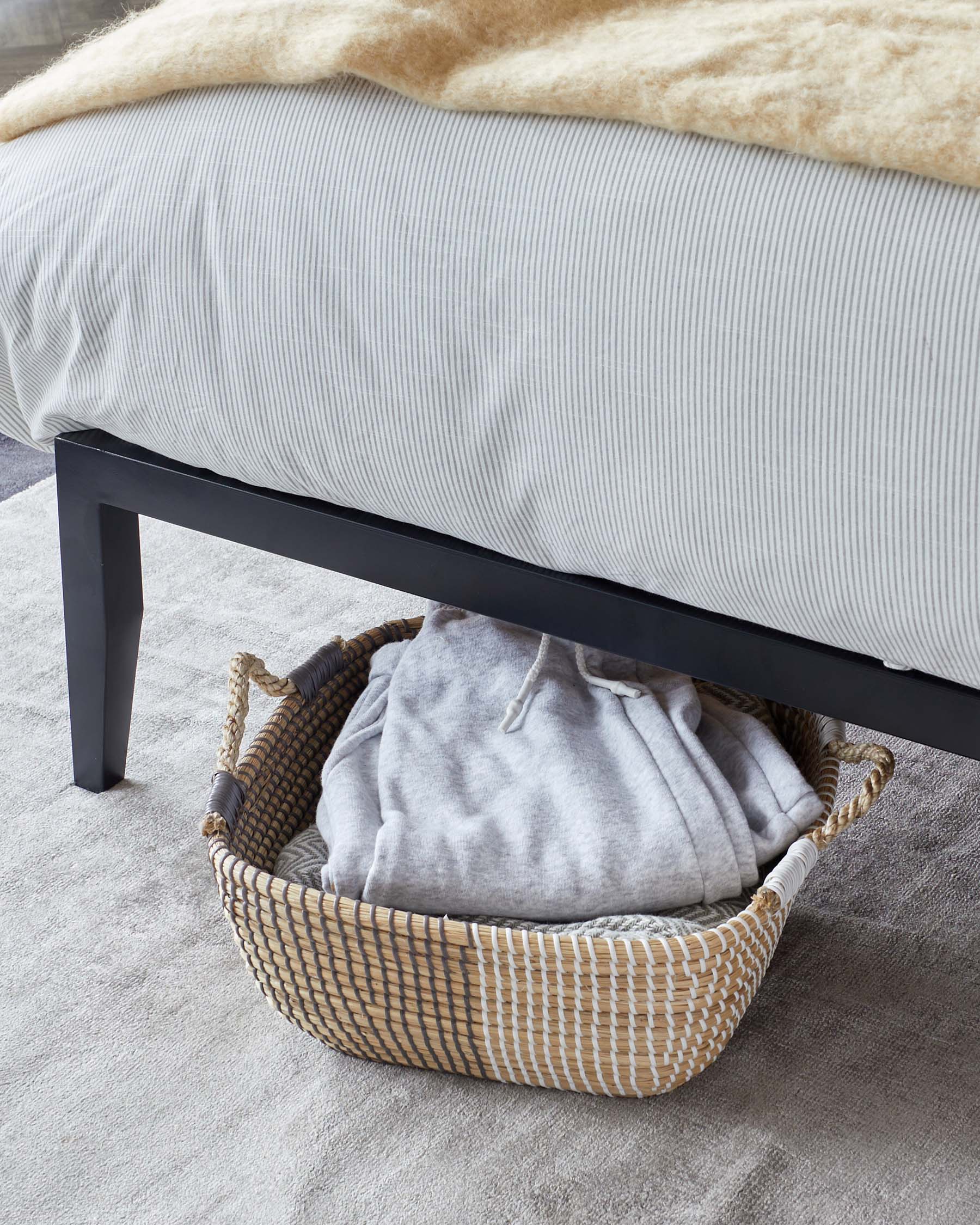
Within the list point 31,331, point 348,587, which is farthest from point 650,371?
point 348,587

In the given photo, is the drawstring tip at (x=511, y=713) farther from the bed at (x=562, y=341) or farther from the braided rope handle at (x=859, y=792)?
the braided rope handle at (x=859, y=792)

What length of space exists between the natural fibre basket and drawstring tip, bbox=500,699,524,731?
21 centimetres

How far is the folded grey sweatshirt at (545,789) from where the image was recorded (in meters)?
0.85

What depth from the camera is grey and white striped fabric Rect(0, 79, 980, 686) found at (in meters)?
0.68

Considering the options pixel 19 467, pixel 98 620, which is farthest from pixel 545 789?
pixel 19 467

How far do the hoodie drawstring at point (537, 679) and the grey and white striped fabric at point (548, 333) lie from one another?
16 cm

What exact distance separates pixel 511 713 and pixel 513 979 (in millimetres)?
241

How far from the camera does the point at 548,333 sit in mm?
769

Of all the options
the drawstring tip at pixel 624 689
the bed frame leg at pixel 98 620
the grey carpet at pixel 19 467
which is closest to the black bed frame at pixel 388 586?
the bed frame leg at pixel 98 620

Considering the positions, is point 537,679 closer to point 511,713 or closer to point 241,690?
point 511,713

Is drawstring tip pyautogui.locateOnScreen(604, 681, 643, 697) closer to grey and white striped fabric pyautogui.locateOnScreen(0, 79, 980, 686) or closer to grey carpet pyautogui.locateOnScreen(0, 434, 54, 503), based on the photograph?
grey and white striped fabric pyautogui.locateOnScreen(0, 79, 980, 686)

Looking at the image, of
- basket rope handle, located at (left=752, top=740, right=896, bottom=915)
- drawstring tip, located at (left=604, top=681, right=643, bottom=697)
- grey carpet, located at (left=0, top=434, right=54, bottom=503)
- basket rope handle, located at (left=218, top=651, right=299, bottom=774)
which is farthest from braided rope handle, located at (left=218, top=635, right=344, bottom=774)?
grey carpet, located at (left=0, top=434, right=54, bottom=503)

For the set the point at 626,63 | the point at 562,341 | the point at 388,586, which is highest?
the point at 626,63

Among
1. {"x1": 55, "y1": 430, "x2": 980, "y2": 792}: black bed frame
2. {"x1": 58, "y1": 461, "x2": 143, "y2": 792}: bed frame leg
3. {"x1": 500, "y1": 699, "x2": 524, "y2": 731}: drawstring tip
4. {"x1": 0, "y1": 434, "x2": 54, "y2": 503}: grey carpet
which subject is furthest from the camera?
{"x1": 0, "y1": 434, "x2": 54, "y2": 503}: grey carpet
